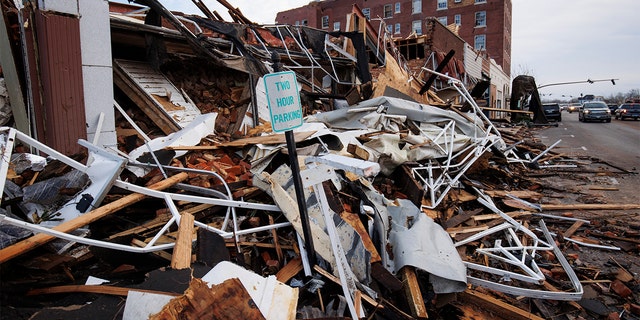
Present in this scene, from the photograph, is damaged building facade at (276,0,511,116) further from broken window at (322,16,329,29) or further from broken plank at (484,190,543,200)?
broken plank at (484,190,543,200)

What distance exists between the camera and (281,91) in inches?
106

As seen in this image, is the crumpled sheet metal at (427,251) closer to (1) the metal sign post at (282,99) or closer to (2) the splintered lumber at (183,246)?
(1) the metal sign post at (282,99)

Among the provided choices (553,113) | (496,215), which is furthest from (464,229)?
(553,113)

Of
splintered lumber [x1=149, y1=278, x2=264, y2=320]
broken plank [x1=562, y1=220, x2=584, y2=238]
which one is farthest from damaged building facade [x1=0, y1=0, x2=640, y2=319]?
broken plank [x1=562, y1=220, x2=584, y2=238]

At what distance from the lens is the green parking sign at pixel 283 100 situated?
2.66 metres

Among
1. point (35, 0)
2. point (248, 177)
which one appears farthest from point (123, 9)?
point (248, 177)

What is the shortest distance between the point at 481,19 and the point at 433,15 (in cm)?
539

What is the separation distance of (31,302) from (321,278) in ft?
6.25

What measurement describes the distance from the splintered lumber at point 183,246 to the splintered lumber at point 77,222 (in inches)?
23.4

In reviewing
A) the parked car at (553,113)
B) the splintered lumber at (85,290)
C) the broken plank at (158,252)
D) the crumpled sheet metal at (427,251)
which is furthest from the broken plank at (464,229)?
the parked car at (553,113)

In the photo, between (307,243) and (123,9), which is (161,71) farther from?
(307,243)

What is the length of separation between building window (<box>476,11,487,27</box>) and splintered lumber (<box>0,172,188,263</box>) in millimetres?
47267

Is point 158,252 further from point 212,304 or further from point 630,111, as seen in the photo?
point 630,111

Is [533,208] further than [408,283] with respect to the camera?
Yes
